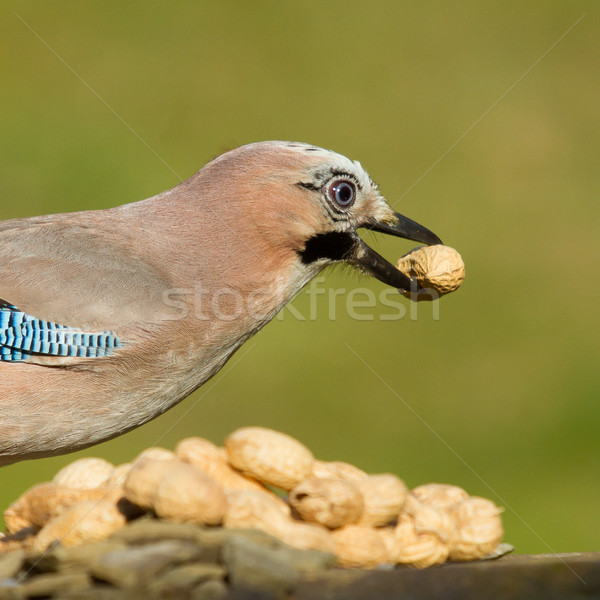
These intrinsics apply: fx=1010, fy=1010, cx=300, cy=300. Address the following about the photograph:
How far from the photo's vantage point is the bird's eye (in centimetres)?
295

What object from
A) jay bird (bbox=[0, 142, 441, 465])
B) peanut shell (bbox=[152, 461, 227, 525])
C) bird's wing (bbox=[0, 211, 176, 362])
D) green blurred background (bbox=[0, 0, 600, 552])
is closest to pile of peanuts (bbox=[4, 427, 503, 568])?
peanut shell (bbox=[152, 461, 227, 525])

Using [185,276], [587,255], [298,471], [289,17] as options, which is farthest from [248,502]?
[289,17]

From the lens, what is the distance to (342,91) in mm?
7281

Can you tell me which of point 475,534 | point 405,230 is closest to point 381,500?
point 475,534

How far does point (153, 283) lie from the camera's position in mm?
2701

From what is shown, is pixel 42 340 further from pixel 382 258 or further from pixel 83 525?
pixel 382 258

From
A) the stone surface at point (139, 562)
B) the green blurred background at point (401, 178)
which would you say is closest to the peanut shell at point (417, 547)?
the stone surface at point (139, 562)

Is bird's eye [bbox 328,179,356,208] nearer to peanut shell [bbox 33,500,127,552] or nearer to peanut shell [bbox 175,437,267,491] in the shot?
peanut shell [bbox 175,437,267,491]

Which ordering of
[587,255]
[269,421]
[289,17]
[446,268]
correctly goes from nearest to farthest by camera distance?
[446,268], [269,421], [587,255], [289,17]

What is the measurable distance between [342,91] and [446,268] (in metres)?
4.54

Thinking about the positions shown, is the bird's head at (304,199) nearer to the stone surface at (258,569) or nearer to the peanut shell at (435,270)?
the peanut shell at (435,270)

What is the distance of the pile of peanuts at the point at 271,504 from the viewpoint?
74.9 inches

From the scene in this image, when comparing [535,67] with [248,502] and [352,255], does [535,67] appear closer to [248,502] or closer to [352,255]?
[352,255]

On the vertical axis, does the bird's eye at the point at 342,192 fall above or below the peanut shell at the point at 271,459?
above
